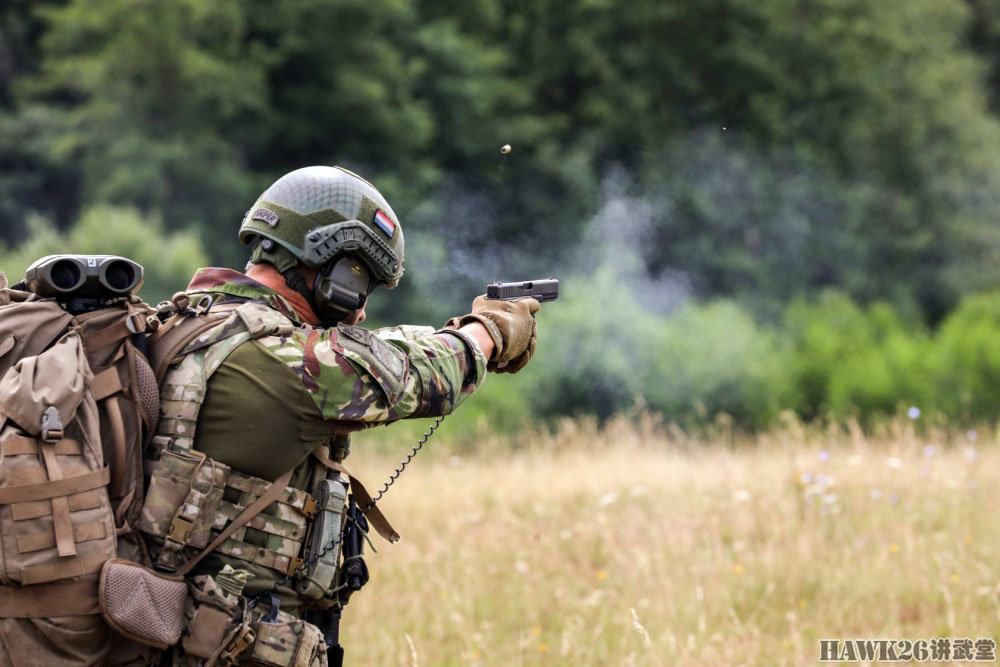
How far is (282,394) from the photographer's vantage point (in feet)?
10.1

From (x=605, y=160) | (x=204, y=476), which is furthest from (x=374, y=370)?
(x=605, y=160)

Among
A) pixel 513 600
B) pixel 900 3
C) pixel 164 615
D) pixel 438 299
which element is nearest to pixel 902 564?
pixel 513 600

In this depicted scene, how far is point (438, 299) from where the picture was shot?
20312 mm

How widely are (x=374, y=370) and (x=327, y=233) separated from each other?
1.43ft

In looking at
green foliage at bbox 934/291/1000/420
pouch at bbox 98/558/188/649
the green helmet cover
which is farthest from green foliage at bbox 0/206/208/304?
pouch at bbox 98/558/188/649

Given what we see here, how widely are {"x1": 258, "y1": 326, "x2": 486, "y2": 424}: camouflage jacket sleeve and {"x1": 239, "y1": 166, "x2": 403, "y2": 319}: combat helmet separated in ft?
0.52

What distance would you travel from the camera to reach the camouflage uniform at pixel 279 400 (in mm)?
3068

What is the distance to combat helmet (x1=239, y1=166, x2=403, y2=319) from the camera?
3.29 m

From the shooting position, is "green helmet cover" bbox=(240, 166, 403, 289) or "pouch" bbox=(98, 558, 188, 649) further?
"green helmet cover" bbox=(240, 166, 403, 289)

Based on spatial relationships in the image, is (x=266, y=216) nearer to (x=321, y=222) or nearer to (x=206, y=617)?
(x=321, y=222)

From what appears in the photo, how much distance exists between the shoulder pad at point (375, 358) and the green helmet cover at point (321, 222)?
253 millimetres

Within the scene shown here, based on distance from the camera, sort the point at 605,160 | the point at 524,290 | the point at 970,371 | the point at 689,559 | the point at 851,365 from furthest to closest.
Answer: the point at 605,160 < the point at 851,365 < the point at 970,371 < the point at 689,559 < the point at 524,290

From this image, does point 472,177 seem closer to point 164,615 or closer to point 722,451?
point 722,451

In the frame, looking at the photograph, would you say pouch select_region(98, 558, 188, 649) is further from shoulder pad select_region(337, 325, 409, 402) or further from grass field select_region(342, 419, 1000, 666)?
grass field select_region(342, 419, 1000, 666)
